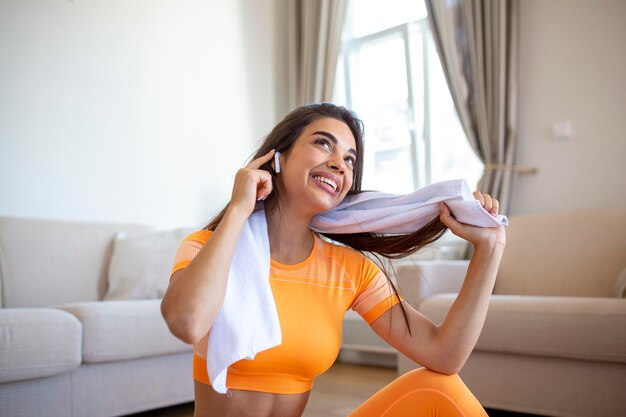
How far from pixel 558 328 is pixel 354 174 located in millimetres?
1179

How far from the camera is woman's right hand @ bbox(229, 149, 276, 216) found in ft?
3.88

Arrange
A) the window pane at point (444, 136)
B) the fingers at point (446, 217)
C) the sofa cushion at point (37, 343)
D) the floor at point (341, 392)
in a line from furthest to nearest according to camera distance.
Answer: the window pane at point (444, 136) < the floor at point (341, 392) < the sofa cushion at point (37, 343) < the fingers at point (446, 217)

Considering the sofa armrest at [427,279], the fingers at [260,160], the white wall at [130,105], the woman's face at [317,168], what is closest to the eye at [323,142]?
the woman's face at [317,168]

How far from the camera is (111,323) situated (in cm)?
247

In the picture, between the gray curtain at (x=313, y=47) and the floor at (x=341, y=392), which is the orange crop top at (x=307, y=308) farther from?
the gray curtain at (x=313, y=47)

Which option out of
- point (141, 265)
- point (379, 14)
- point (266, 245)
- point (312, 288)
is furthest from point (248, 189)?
point (379, 14)

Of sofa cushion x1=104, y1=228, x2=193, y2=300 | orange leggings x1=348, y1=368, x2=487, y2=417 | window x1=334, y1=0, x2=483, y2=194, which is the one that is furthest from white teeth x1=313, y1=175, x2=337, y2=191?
window x1=334, y1=0, x2=483, y2=194

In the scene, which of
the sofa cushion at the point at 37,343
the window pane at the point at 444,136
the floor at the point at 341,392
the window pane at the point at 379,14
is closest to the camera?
the sofa cushion at the point at 37,343

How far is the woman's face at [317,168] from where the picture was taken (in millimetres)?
1356

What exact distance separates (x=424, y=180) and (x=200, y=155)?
5.59 ft

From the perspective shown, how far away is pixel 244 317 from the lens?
45.7 inches

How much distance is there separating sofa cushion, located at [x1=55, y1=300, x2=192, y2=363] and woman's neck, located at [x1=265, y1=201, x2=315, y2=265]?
4.38 ft

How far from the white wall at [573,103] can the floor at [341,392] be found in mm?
1410

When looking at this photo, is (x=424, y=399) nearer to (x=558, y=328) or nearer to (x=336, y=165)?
(x=336, y=165)
